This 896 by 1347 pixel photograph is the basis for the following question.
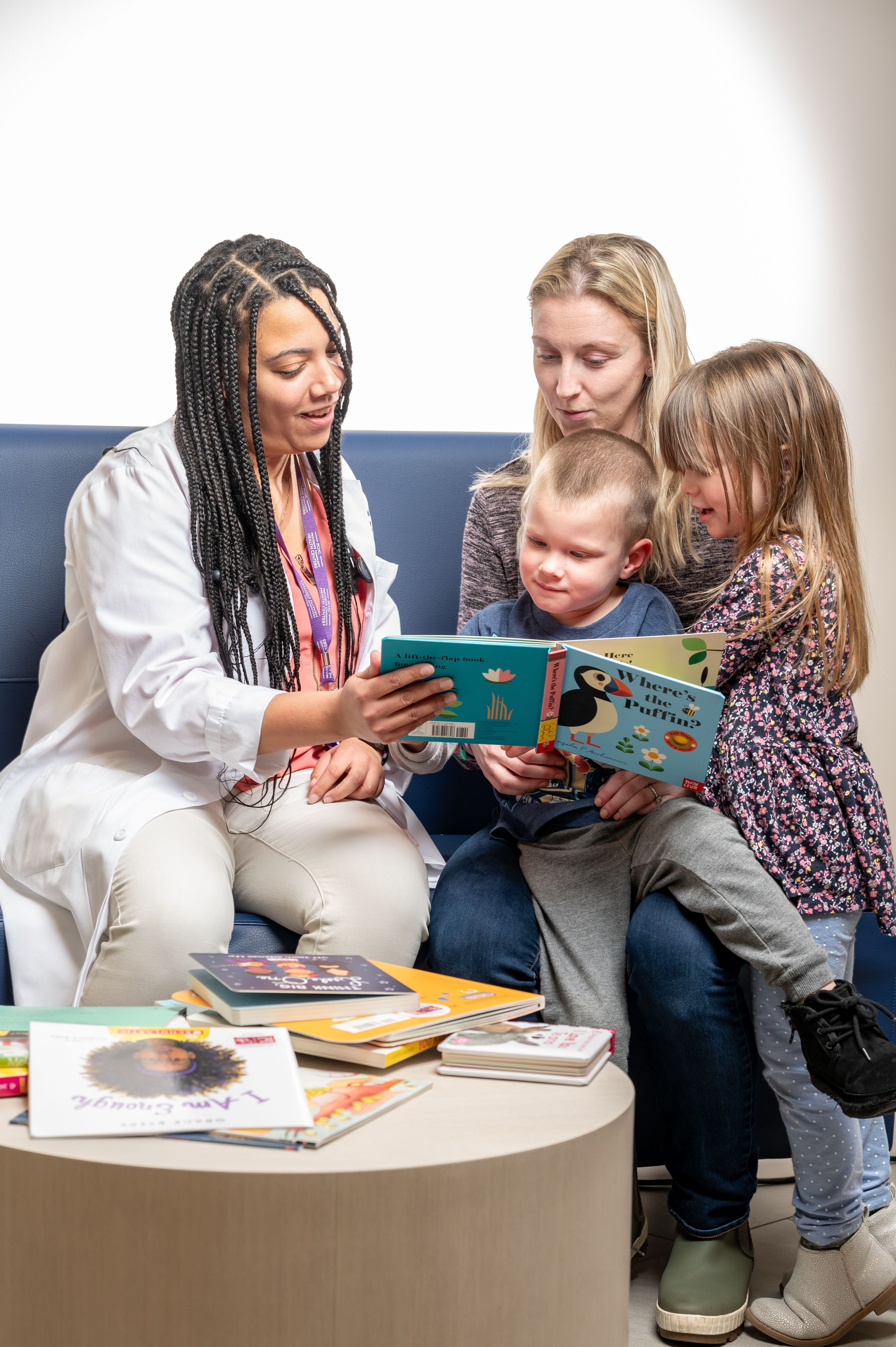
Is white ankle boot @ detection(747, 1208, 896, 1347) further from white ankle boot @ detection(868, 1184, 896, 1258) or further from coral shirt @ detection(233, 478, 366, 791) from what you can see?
coral shirt @ detection(233, 478, 366, 791)

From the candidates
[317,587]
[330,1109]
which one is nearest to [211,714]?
[317,587]

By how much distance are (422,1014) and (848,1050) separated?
498 mm

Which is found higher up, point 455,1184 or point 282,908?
point 455,1184

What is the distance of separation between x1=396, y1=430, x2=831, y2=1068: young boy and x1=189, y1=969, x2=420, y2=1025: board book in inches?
16.7

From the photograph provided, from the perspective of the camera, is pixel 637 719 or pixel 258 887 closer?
pixel 637 719

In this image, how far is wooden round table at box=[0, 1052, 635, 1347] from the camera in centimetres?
81

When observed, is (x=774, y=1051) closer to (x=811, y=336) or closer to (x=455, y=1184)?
(x=455, y=1184)

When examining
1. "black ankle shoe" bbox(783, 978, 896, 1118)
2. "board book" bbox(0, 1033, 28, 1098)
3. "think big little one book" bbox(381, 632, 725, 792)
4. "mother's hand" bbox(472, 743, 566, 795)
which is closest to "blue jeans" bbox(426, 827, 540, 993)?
"mother's hand" bbox(472, 743, 566, 795)

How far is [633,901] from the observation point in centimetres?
155

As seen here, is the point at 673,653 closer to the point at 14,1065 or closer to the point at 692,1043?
the point at 692,1043

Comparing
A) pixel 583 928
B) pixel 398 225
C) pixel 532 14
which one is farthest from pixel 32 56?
pixel 583 928

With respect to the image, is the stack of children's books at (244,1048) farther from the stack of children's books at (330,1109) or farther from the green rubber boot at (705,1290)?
the green rubber boot at (705,1290)

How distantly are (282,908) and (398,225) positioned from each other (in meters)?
1.58

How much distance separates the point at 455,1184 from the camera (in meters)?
0.83
